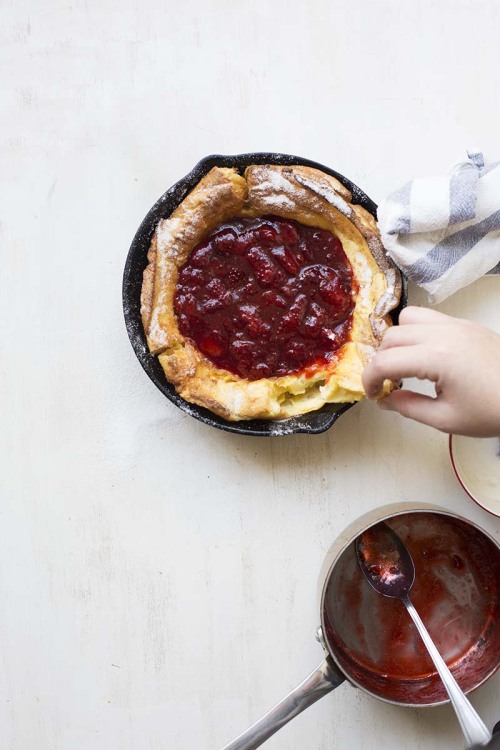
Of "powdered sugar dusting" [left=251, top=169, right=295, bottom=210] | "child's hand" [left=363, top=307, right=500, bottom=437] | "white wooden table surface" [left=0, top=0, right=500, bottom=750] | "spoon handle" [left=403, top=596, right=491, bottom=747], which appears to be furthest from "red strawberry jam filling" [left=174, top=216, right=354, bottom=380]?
"spoon handle" [left=403, top=596, right=491, bottom=747]

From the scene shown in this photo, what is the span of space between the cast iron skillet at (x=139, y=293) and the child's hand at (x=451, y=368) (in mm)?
416

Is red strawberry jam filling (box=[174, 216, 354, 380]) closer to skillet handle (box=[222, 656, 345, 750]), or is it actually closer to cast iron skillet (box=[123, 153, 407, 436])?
cast iron skillet (box=[123, 153, 407, 436])

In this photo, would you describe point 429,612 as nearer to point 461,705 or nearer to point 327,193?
point 461,705

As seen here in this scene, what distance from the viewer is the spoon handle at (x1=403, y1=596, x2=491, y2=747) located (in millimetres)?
1628

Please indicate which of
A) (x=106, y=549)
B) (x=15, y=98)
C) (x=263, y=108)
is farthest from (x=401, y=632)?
(x=15, y=98)

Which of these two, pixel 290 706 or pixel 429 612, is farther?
pixel 429 612

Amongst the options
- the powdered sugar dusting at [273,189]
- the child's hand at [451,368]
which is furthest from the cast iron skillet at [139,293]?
the child's hand at [451,368]

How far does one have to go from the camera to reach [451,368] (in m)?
1.38

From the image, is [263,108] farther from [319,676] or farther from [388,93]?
[319,676]

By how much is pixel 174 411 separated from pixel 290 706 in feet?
2.68

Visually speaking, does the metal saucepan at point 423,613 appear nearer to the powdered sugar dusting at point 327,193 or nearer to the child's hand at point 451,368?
the child's hand at point 451,368

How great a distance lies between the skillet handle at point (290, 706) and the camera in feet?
5.64

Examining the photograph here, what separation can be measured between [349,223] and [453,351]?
→ 59 cm

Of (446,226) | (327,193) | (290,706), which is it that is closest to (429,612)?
(290,706)
